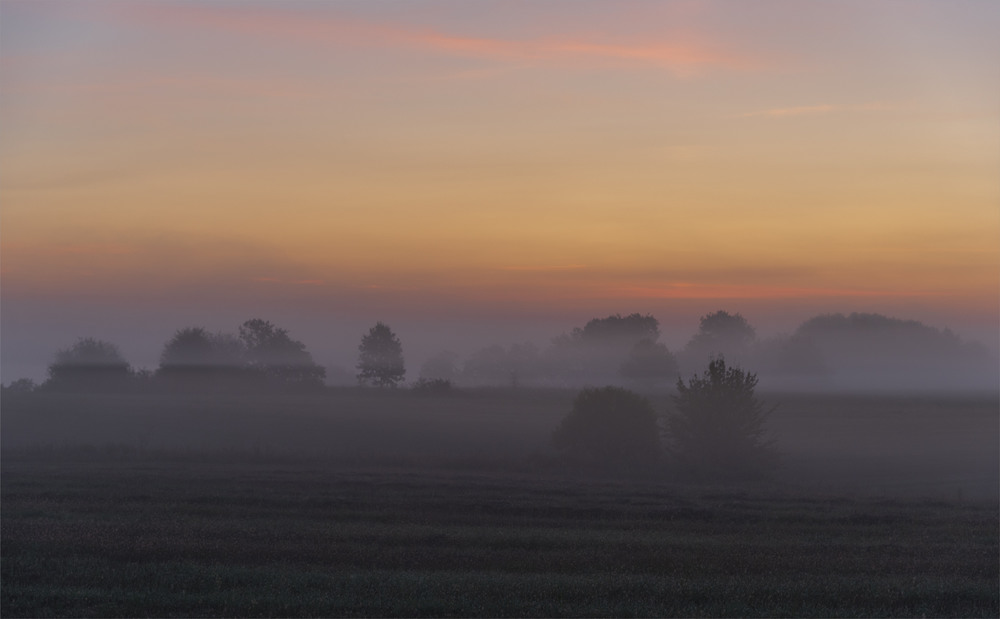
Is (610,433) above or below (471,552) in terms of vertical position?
above

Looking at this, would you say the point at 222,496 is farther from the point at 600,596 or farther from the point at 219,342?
the point at 219,342

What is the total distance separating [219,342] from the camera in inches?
3654

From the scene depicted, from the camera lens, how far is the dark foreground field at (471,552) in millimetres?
11219

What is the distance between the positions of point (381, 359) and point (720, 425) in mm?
61256

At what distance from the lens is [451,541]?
15.6 meters

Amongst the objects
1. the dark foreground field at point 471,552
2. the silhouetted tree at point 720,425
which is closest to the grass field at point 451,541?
the dark foreground field at point 471,552

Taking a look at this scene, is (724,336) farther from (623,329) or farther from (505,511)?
(505,511)

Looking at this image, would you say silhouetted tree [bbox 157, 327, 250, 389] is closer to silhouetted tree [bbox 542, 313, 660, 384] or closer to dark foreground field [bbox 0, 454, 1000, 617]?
silhouetted tree [bbox 542, 313, 660, 384]

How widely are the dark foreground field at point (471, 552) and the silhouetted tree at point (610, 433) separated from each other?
16.9 metres

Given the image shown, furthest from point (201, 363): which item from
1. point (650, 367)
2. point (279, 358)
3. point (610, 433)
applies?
point (610, 433)

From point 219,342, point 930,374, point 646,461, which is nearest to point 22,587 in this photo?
point 646,461

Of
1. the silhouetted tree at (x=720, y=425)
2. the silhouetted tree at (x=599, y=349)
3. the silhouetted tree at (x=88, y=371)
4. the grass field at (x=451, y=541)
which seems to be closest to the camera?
the grass field at (x=451, y=541)

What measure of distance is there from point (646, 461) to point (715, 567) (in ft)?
90.9

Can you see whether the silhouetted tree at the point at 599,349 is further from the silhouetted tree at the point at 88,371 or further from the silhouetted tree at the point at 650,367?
the silhouetted tree at the point at 88,371
